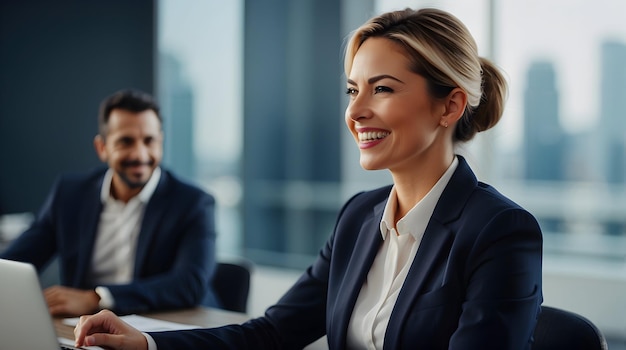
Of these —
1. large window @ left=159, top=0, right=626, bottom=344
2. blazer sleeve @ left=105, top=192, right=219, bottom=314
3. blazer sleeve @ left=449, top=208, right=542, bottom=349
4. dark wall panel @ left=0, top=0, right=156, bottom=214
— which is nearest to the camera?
blazer sleeve @ left=449, top=208, right=542, bottom=349

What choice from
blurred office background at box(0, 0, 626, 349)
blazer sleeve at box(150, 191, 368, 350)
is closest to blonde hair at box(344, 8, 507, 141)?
blazer sleeve at box(150, 191, 368, 350)

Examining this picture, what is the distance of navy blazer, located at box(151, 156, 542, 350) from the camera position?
4.97ft

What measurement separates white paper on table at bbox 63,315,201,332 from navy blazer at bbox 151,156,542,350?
29cm

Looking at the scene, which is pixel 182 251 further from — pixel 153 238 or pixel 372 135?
pixel 372 135

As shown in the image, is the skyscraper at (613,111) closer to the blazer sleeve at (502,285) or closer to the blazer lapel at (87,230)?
the blazer lapel at (87,230)

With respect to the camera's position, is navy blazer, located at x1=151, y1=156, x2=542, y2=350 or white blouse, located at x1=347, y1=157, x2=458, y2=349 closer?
navy blazer, located at x1=151, y1=156, x2=542, y2=350

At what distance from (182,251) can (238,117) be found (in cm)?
278

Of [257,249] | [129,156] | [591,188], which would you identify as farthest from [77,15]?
[591,188]

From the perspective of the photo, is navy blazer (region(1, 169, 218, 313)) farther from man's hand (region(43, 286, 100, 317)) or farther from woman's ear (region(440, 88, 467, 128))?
woman's ear (region(440, 88, 467, 128))

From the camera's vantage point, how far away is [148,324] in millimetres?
2123

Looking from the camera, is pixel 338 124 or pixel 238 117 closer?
pixel 338 124

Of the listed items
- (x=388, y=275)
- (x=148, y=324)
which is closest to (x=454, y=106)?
(x=388, y=275)

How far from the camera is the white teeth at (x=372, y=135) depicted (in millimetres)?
1739

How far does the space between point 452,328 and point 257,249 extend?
3.91m
